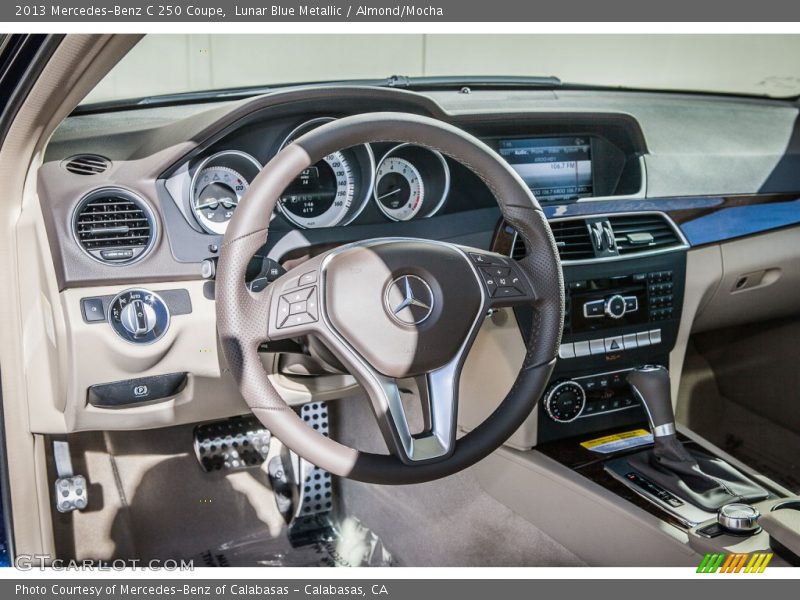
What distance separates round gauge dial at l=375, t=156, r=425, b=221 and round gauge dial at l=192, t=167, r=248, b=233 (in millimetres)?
302

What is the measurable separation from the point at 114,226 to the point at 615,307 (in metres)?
1.15

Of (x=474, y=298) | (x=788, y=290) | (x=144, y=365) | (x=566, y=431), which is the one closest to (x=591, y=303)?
(x=566, y=431)

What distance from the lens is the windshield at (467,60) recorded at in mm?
1904

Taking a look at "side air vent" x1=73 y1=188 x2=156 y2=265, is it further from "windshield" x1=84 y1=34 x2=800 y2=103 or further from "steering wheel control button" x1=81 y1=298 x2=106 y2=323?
"windshield" x1=84 y1=34 x2=800 y2=103

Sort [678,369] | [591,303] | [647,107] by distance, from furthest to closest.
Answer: [647,107]
[678,369]
[591,303]

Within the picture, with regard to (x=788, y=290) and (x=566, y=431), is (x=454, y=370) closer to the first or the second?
(x=566, y=431)

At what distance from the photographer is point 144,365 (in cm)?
168

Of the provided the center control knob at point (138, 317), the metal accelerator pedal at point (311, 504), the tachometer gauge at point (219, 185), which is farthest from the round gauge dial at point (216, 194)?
the metal accelerator pedal at point (311, 504)

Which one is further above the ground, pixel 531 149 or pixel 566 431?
pixel 531 149

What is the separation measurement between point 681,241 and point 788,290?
53cm

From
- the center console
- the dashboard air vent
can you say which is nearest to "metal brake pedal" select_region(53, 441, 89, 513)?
the center console

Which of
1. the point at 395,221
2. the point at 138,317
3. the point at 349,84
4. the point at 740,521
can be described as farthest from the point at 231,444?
the point at 740,521

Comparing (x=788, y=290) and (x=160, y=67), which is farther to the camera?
(x=788, y=290)

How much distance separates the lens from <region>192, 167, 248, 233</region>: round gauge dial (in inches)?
65.9
